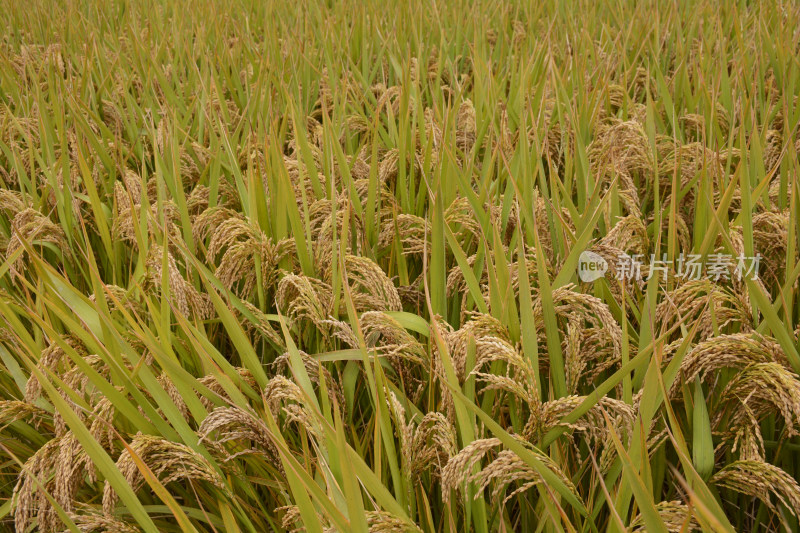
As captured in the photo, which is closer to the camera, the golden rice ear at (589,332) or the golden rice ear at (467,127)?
the golden rice ear at (589,332)

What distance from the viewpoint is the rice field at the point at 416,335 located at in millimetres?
995

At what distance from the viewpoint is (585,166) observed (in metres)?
1.72

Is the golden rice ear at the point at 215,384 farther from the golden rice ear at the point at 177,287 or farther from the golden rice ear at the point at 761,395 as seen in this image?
the golden rice ear at the point at 761,395

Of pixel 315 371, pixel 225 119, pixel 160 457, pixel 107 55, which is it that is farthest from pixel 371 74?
pixel 160 457

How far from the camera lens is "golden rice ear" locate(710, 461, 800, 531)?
34.3 inches

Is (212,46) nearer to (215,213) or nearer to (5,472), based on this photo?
(215,213)

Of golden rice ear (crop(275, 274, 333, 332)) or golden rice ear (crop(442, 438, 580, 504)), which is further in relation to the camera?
golden rice ear (crop(275, 274, 333, 332))

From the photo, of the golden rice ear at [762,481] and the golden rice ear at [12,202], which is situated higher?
the golden rice ear at [12,202]

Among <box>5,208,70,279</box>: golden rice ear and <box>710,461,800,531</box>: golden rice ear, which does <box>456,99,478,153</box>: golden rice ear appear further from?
<box>710,461,800,531</box>: golden rice ear

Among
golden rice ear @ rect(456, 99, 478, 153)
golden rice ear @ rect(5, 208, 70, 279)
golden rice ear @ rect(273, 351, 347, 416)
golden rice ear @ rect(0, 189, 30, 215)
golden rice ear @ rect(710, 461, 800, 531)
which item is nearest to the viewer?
golden rice ear @ rect(710, 461, 800, 531)

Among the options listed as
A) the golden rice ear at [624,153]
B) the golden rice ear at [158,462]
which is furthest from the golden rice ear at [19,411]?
the golden rice ear at [624,153]

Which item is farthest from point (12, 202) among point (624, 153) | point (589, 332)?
point (624, 153)

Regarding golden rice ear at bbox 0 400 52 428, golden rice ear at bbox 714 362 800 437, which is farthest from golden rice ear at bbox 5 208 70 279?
golden rice ear at bbox 714 362 800 437

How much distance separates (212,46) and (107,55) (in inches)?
20.9
